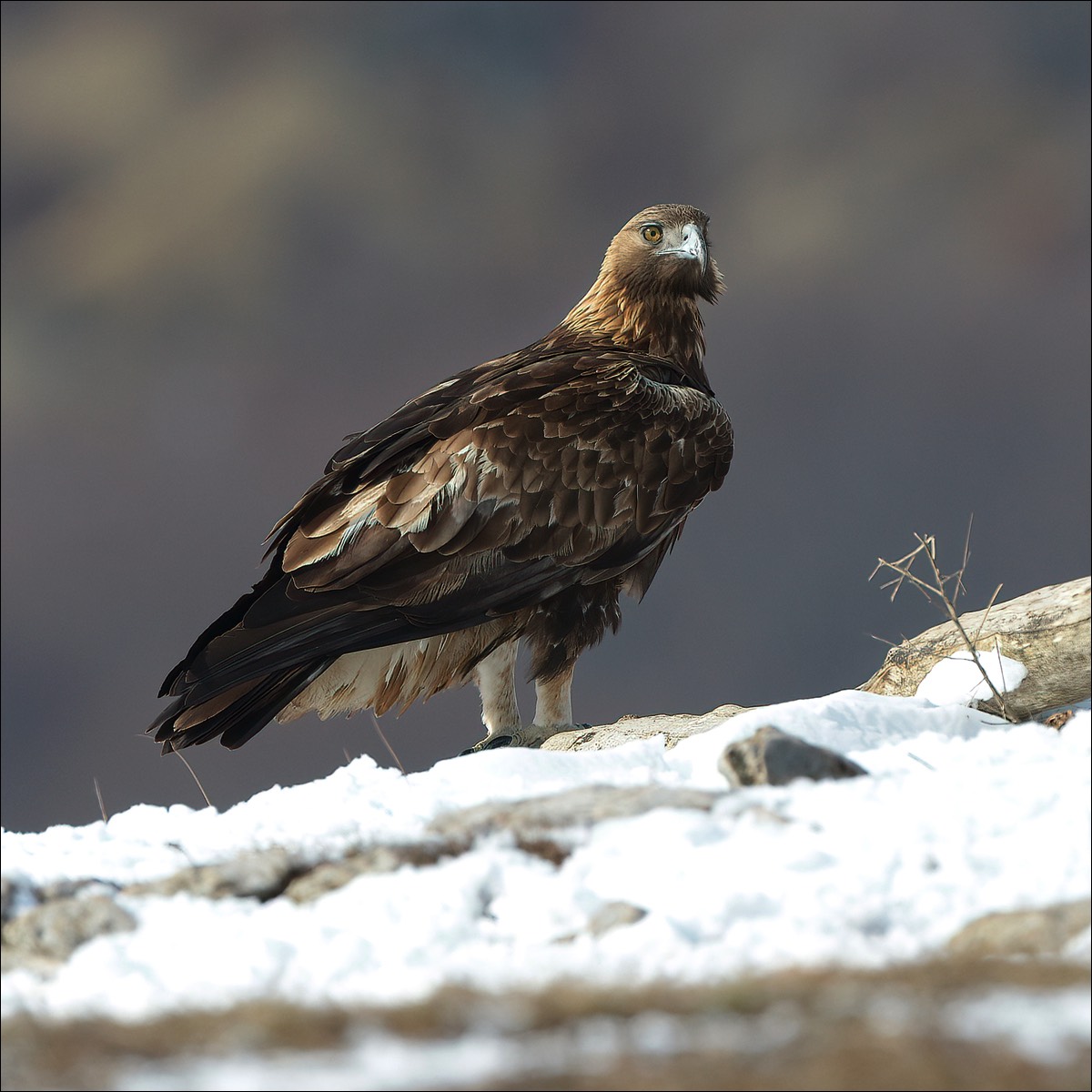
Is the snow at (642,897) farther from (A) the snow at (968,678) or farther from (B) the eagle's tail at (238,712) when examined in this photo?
(B) the eagle's tail at (238,712)

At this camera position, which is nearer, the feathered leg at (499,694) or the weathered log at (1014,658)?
the weathered log at (1014,658)

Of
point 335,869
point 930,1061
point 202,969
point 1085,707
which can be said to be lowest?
point 930,1061

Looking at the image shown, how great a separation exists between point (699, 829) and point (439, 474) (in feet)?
13.0

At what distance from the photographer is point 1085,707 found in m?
6.20

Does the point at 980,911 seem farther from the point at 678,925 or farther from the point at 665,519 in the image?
the point at 665,519

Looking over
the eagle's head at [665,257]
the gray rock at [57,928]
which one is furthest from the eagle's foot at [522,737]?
the gray rock at [57,928]

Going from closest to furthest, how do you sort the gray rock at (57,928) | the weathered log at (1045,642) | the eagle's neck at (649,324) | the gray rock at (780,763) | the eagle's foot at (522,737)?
the gray rock at (57,928), the gray rock at (780,763), the weathered log at (1045,642), the eagle's foot at (522,737), the eagle's neck at (649,324)

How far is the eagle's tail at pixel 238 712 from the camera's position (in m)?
7.12

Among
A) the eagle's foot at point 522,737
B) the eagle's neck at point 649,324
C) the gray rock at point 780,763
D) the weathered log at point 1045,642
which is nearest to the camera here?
the gray rock at point 780,763

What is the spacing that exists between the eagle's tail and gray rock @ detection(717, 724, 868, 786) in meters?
3.29

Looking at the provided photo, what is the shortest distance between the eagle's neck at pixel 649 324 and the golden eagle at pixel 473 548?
1.37 feet

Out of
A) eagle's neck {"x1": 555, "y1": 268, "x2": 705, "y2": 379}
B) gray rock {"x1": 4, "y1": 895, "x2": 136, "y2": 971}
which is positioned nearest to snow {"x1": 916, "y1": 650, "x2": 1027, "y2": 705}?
eagle's neck {"x1": 555, "y1": 268, "x2": 705, "y2": 379}

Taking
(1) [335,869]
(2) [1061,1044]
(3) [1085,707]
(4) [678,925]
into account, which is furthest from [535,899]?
(3) [1085,707]

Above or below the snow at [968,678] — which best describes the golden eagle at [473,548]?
above
